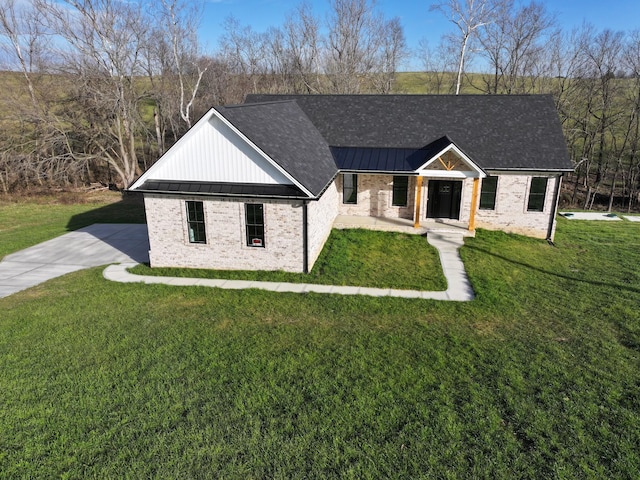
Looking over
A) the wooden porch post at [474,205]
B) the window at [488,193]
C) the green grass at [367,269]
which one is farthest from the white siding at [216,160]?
the window at [488,193]

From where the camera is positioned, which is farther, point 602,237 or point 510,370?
point 602,237

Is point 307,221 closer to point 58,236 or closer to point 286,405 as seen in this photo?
point 286,405

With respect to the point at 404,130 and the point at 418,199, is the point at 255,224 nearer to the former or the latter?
the point at 418,199

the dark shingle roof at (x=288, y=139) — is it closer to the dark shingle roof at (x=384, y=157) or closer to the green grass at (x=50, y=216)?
the dark shingle roof at (x=384, y=157)

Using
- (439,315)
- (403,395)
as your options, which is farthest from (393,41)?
(403,395)

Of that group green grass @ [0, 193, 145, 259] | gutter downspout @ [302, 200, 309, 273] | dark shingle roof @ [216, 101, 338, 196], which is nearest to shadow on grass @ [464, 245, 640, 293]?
dark shingle roof @ [216, 101, 338, 196]
